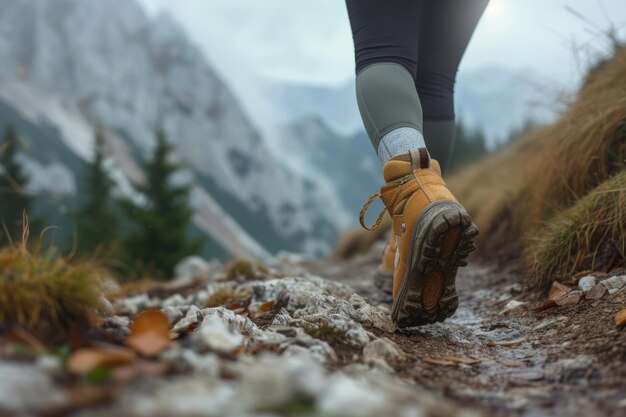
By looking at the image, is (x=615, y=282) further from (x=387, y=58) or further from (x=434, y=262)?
(x=387, y=58)

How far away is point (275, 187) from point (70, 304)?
9788cm

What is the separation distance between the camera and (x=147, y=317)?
1.11m

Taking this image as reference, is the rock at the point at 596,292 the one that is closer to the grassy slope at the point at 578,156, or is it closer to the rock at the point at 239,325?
the grassy slope at the point at 578,156

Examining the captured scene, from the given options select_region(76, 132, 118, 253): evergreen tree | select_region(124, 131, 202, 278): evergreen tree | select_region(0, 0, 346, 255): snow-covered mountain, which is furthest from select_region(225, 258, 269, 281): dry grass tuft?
select_region(0, 0, 346, 255): snow-covered mountain

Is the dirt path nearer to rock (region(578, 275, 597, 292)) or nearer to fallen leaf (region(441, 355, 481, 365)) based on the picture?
fallen leaf (region(441, 355, 481, 365))

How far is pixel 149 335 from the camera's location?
1.02 meters

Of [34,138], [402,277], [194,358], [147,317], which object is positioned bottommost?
[194,358]

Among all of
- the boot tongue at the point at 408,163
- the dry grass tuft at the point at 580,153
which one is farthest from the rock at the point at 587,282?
the boot tongue at the point at 408,163

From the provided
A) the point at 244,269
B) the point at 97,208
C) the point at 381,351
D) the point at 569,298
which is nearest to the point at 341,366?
the point at 381,351

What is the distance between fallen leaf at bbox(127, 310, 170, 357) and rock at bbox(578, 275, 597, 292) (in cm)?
151

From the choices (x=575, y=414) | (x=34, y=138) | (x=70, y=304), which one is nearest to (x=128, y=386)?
(x=70, y=304)

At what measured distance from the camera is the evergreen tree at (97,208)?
1945 centimetres

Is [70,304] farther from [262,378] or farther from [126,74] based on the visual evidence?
[126,74]

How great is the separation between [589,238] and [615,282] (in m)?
0.35
